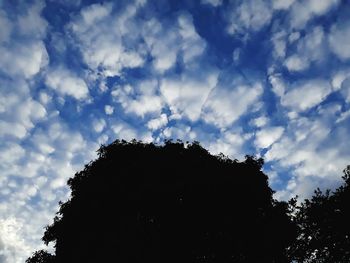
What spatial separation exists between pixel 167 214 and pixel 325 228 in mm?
21580

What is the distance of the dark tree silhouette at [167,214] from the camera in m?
43.4

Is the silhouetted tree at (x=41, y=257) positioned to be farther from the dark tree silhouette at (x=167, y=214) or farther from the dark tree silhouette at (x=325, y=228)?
the dark tree silhouette at (x=325, y=228)

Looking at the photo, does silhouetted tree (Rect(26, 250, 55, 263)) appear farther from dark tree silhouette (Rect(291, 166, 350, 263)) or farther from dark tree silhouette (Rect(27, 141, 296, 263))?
dark tree silhouette (Rect(291, 166, 350, 263))

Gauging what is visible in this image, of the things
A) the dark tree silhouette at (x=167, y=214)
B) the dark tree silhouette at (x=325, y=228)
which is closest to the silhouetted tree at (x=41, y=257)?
the dark tree silhouette at (x=167, y=214)

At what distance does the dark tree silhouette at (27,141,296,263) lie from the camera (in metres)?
43.4

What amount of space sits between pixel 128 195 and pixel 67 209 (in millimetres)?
9475

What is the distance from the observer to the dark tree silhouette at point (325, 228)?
46.1m

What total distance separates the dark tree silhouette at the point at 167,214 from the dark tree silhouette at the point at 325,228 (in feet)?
9.52

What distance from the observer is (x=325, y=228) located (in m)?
48.2

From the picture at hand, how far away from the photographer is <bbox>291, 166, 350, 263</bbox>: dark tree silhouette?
46125 millimetres

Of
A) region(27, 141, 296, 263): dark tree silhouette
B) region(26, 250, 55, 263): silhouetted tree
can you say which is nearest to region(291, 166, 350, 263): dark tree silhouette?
region(27, 141, 296, 263): dark tree silhouette

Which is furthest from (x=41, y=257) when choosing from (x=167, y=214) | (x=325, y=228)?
(x=325, y=228)

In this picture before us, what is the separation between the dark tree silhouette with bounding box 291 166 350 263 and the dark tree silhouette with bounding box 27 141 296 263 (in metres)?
2.90

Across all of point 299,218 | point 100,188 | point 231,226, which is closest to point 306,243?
point 299,218
